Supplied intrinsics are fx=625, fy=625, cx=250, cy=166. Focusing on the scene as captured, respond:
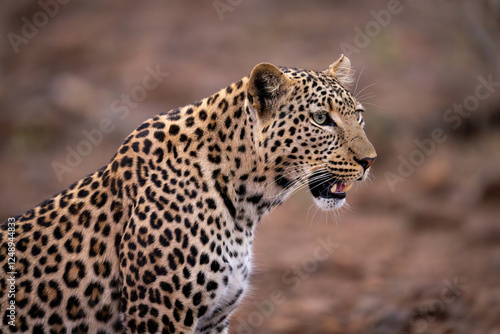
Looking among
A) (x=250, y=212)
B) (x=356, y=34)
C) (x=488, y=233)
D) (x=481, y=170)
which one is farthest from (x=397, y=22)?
(x=250, y=212)

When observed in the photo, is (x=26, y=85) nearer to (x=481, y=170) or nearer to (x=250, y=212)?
(x=481, y=170)

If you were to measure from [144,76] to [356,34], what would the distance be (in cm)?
728

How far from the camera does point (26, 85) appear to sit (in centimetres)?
1966

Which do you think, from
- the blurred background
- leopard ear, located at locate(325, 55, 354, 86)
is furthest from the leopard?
the blurred background

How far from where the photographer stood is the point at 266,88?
5.60 metres

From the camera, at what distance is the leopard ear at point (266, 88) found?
5539mm

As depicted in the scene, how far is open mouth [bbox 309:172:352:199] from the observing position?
596 cm

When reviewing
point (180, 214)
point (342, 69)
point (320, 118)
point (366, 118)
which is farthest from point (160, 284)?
point (366, 118)

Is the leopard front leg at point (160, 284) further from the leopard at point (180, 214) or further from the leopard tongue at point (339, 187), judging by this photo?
the leopard tongue at point (339, 187)

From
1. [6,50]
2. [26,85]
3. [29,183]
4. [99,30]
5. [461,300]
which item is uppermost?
[99,30]

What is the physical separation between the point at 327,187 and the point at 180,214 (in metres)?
1.49

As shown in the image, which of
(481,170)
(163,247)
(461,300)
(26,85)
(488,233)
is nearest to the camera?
(163,247)

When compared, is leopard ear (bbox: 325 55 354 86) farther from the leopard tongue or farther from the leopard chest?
the leopard chest

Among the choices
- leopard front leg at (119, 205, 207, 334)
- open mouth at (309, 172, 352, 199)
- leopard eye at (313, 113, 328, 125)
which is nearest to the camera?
leopard front leg at (119, 205, 207, 334)
